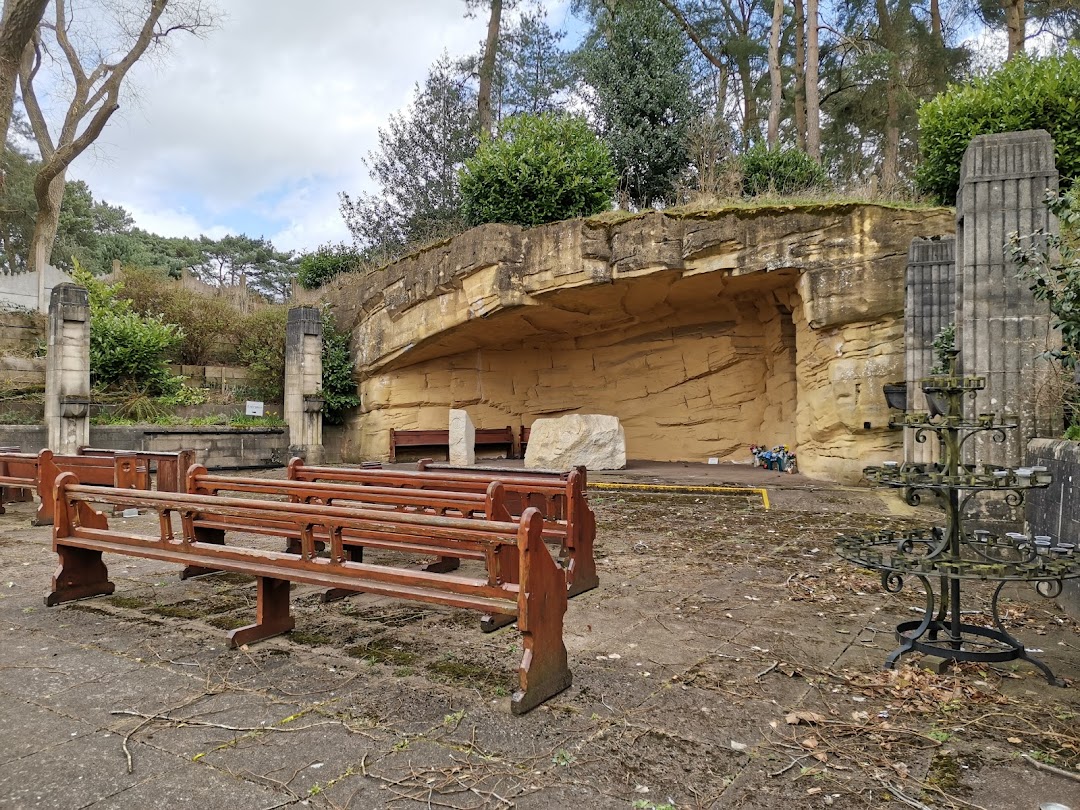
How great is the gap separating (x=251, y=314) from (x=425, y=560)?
13.5 meters

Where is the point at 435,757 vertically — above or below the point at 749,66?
below

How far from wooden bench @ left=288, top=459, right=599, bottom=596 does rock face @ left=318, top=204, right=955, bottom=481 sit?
20.7 feet

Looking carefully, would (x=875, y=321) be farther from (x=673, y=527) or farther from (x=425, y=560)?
(x=425, y=560)

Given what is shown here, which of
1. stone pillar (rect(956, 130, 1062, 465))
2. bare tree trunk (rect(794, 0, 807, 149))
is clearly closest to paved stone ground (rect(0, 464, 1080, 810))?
stone pillar (rect(956, 130, 1062, 465))

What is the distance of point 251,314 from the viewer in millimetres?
17016

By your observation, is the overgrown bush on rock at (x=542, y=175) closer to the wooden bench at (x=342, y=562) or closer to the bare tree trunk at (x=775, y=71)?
the bare tree trunk at (x=775, y=71)

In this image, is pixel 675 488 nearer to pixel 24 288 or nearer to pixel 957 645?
pixel 957 645

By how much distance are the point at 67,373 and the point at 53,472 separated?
514 centimetres

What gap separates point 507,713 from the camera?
262 cm

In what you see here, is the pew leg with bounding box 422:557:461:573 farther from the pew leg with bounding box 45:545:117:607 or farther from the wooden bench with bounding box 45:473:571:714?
the pew leg with bounding box 45:545:117:607

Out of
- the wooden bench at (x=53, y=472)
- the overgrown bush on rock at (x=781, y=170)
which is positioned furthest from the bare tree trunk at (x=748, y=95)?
the wooden bench at (x=53, y=472)

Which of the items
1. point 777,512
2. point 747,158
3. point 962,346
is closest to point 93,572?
point 777,512

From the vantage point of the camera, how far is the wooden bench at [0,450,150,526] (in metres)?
7.13

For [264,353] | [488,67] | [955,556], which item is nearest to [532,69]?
[488,67]
